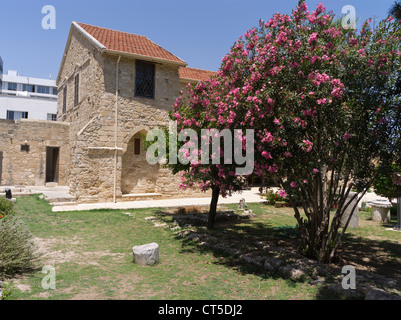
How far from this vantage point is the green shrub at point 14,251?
503cm

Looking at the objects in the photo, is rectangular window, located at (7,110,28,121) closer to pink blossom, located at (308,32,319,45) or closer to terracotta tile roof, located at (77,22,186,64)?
terracotta tile roof, located at (77,22,186,64)

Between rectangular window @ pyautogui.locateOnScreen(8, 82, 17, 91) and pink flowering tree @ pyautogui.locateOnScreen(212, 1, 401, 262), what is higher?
rectangular window @ pyautogui.locateOnScreen(8, 82, 17, 91)

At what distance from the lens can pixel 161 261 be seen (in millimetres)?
6473

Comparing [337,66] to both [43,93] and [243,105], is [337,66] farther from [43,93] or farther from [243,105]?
[43,93]

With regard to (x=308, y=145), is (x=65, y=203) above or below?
below

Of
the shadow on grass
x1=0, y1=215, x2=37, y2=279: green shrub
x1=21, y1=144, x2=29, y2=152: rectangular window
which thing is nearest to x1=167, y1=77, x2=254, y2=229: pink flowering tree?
the shadow on grass

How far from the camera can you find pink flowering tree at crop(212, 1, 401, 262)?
17.0ft

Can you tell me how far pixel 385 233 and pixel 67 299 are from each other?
32.9 ft

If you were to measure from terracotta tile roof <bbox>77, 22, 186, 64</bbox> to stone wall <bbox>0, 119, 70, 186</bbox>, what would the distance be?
22.3 ft

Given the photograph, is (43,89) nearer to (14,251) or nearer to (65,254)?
(65,254)

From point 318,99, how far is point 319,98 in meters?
0.06

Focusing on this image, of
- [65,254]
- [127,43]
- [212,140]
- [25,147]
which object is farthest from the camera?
[25,147]

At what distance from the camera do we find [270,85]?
215 inches

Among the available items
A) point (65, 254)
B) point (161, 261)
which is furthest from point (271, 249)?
point (65, 254)
